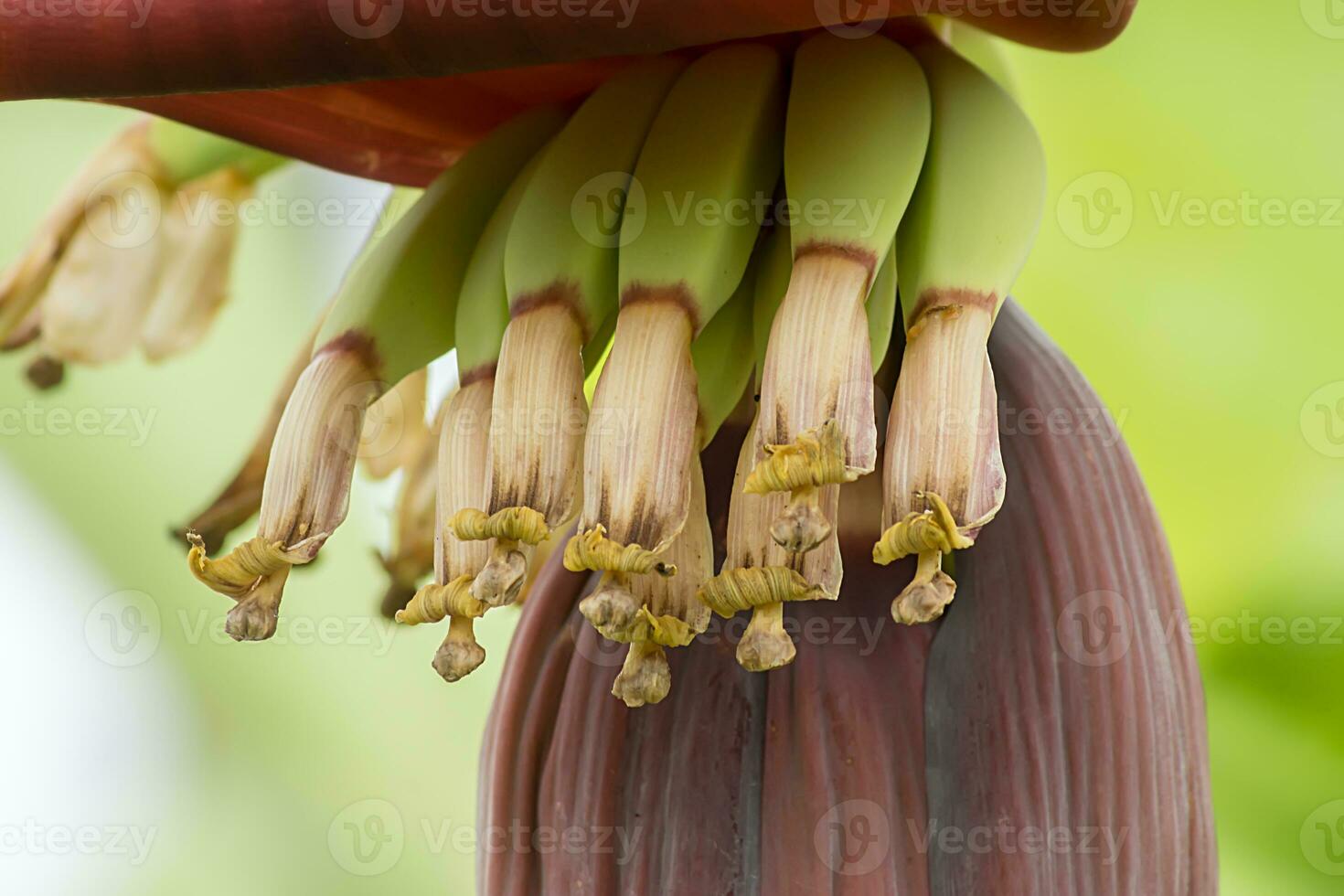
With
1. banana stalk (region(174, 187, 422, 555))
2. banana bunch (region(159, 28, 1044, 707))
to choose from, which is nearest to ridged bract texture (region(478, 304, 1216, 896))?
banana bunch (region(159, 28, 1044, 707))

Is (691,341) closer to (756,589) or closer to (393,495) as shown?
(756,589)

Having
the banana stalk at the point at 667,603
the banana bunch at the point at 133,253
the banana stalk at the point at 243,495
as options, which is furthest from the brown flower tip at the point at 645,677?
the banana bunch at the point at 133,253

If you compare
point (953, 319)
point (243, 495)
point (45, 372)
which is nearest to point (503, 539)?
point (953, 319)

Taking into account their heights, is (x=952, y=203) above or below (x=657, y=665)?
above

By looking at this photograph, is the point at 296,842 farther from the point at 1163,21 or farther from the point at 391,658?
the point at 1163,21

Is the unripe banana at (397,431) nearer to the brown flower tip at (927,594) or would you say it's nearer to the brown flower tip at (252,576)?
the brown flower tip at (252,576)

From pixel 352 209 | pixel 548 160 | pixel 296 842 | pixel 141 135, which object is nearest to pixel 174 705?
pixel 296 842
